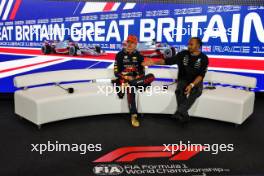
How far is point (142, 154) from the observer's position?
3.48m

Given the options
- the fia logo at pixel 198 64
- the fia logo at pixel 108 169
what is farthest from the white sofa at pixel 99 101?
the fia logo at pixel 108 169

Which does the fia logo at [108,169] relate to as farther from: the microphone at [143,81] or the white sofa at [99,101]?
the microphone at [143,81]

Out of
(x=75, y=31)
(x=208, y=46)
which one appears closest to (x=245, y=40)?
(x=208, y=46)

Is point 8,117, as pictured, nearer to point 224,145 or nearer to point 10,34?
point 10,34

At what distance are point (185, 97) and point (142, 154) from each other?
1.33m

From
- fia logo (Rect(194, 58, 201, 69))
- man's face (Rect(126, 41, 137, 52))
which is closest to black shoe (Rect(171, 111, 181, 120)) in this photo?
fia logo (Rect(194, 58, 201, 69))

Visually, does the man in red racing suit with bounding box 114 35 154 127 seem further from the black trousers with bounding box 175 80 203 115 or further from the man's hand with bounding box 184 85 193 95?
the man's hand with bounding box 184 85 193 95

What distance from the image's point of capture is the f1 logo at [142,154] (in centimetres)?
337

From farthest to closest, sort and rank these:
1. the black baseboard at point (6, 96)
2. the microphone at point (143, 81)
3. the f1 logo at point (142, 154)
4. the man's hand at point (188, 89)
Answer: the black baseboard at point (6, 96), the microphone at point (143, 81), the man's hand at point (188, 89), the f1 logo at point (142, 154)

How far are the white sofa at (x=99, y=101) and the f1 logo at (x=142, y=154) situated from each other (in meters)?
1.02

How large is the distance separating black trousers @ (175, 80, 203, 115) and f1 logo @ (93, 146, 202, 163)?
34.9 inches

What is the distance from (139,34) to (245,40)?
1999mm

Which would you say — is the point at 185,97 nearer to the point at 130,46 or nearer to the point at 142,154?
the point at 130,46

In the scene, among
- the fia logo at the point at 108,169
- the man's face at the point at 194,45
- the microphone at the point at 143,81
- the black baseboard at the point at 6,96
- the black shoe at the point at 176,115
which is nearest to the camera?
the fia logo at the point at 108,169
